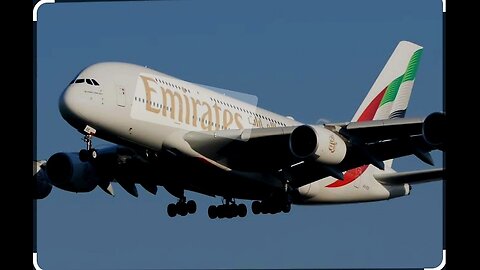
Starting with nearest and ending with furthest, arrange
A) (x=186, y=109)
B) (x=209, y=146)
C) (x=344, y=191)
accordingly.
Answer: (x=186, y=109) → (x=209, y=146) → (x=344, y=191)

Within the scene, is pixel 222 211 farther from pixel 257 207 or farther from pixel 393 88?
pixel 393 88

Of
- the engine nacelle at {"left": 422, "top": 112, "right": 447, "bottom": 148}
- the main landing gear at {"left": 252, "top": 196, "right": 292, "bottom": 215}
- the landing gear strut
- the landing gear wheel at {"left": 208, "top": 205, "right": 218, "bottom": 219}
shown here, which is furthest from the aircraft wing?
the landing gear wheel at {"left": 208, "top": 205, "right": 218, "bottom": 219}

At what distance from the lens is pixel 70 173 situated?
2914cm

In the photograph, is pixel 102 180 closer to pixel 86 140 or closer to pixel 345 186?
pixel 86 140

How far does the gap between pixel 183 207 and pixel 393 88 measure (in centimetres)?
1038

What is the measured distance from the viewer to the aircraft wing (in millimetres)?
24984

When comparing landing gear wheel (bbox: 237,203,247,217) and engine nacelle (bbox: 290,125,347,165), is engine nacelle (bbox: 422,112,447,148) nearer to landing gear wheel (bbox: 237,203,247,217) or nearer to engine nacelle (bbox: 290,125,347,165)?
engine nacelle (bbox: 290,125,347,165)

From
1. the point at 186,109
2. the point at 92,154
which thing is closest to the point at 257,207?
the point at 186,109

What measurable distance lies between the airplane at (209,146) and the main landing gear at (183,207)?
32mm

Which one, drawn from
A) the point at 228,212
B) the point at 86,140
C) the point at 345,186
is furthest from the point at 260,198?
the point at 86,140

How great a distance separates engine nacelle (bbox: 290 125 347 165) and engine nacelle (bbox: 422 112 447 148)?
2490 millimetres

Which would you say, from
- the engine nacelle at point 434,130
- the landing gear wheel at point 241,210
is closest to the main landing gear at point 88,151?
the landing gear wheel at point 241,210

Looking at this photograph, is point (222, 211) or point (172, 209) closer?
point (222, 211)

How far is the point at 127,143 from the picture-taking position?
25016 mm
